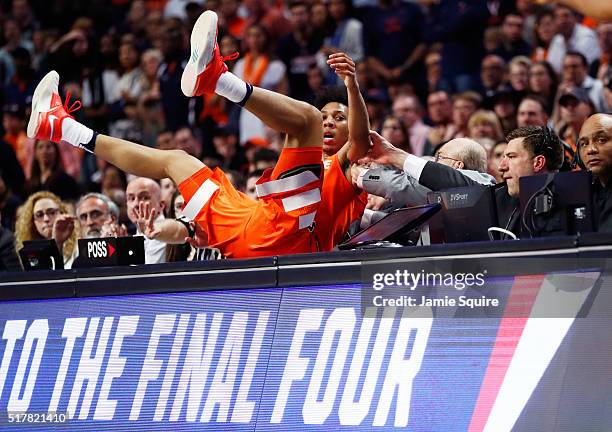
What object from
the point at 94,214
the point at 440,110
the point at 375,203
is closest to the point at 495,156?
the point at 375,203

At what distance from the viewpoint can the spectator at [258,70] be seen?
35.8 ft

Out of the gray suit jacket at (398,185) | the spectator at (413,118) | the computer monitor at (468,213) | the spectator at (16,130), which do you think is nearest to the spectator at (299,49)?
the spectator at (413,118)

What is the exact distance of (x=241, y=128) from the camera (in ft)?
36.0

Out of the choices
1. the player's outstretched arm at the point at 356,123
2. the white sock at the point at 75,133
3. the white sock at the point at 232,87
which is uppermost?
the white sock at the point at 232,87

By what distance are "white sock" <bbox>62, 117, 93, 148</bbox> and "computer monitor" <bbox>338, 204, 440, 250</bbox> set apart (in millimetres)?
2008

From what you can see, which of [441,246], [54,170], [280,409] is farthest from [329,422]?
[54,170]

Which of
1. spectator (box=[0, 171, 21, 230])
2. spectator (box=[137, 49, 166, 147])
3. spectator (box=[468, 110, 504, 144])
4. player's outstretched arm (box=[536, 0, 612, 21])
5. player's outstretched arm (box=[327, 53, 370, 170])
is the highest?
player's outstretched arm (box=[536, 0, 612, 21])

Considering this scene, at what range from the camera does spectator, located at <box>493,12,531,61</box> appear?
10086 millimetres

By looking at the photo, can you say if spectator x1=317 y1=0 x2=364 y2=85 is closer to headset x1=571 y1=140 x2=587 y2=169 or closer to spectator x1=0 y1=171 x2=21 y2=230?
spectator x1=0 y1=171 x2=21 y2=230

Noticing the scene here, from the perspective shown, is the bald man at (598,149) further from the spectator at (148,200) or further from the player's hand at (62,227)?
the player's hand at (62,227)

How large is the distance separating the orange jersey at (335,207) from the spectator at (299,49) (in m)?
4.99

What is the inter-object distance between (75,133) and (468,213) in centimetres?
262

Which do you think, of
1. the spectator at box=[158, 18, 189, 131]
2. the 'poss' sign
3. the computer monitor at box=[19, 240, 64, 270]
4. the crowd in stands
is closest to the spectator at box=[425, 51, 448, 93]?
the crowd in stands

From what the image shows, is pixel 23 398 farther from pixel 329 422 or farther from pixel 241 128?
pixel 241 128
